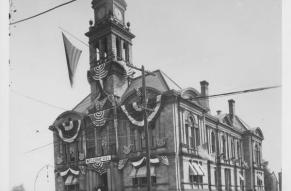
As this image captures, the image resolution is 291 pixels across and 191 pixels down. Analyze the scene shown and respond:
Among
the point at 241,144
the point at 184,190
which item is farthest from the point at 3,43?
the point at 241,144

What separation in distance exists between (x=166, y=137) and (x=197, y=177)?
4046mm

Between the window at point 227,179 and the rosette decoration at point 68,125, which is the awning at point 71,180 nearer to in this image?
the rosette decoration at point 68,125

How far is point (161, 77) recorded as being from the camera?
81.3ft

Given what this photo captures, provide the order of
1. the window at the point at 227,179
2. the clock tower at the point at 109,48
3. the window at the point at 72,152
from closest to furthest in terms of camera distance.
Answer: the clock tower at the point at 109,48 < the window at the point at 72,152 < the window at the point at 227,179

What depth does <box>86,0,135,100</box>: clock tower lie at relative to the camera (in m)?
25.9

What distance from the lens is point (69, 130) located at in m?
27.2

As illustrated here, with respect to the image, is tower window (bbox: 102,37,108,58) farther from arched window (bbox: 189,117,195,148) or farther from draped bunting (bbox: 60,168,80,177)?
draped bunting (bbox: 60,168,80,177)

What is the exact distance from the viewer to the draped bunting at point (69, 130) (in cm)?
2666

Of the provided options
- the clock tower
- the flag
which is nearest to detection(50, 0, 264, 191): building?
the clock tower

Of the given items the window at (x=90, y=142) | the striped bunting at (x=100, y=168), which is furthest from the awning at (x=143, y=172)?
the window at (x=90, y=142)

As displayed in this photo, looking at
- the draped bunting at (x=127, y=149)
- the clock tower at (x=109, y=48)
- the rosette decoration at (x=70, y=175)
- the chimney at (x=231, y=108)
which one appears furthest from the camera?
the chimney at (x=231, y=108)

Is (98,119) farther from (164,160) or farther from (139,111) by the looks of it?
(164,160)

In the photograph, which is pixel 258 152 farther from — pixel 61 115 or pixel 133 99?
pixel 61 115
